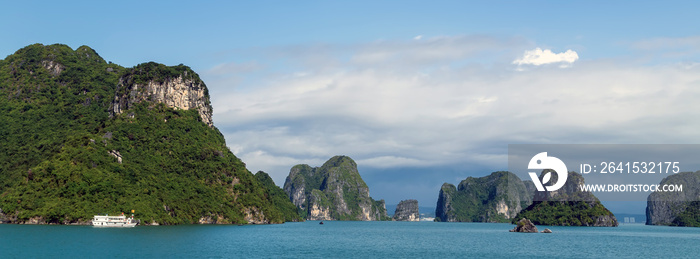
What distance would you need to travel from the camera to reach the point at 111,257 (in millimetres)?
67812

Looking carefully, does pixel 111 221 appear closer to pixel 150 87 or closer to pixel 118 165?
pixel 118 165

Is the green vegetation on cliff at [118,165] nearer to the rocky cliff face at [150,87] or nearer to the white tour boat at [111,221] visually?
the rocky cliff face at [150,87]

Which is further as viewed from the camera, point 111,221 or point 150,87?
point 150,87

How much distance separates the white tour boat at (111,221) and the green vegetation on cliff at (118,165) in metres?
6.21

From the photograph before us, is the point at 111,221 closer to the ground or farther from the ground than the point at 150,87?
closer to the ground

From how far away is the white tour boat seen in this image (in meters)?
123

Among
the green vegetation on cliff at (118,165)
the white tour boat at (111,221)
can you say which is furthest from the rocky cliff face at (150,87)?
the white tour boat at (111,221)

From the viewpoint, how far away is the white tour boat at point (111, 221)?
402 ft

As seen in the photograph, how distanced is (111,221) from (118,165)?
26951mm

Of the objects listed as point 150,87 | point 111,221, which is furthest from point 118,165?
point 150,87

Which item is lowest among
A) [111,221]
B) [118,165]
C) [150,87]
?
[111,221]

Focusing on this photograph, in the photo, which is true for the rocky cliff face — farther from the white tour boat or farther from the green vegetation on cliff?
the white tour boat

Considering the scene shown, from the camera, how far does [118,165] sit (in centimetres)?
14750

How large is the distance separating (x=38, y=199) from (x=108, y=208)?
15750 millimetres
